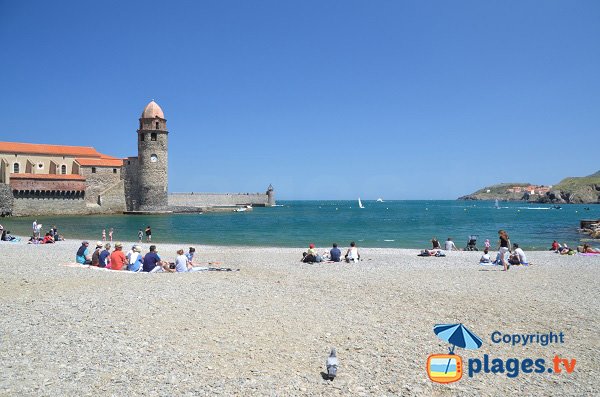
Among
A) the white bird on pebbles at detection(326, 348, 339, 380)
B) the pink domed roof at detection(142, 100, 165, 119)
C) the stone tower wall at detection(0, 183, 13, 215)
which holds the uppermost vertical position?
the pink domed roof at detection(142, 100, 165, 119)

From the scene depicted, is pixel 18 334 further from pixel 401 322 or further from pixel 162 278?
pixel 401 322

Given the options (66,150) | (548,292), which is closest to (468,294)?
(548,292)

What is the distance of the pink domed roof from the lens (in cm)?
5934

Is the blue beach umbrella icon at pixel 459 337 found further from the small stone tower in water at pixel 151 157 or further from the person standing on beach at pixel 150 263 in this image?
the small stone tower in water at pixel 151 157

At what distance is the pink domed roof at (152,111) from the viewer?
195 ft

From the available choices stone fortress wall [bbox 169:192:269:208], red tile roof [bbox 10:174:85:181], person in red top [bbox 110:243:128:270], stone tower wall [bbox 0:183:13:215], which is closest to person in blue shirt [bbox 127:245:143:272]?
person in red top [bbox 110:243:128:270]

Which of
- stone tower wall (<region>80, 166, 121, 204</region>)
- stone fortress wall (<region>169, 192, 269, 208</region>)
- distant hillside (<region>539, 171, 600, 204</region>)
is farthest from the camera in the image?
distant hillside (<region>539, 171, 600, 204</region>)

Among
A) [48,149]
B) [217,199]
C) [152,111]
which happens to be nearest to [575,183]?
[217,199]

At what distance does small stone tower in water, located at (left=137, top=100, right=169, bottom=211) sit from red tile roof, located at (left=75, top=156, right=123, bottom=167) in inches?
191

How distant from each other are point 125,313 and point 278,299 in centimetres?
303

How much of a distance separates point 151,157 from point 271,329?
56.5m

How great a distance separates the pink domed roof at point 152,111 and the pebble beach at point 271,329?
5012 centimetres

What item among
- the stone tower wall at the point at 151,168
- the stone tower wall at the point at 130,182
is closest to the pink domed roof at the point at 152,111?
the stone tower wall at the point at 151,168

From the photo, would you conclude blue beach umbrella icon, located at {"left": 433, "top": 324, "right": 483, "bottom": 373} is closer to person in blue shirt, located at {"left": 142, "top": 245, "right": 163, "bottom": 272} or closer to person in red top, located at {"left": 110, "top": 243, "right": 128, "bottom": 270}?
person in blue shirt, located at {"left": 142, "top": 245, "right": 163, "bottom": 272}
